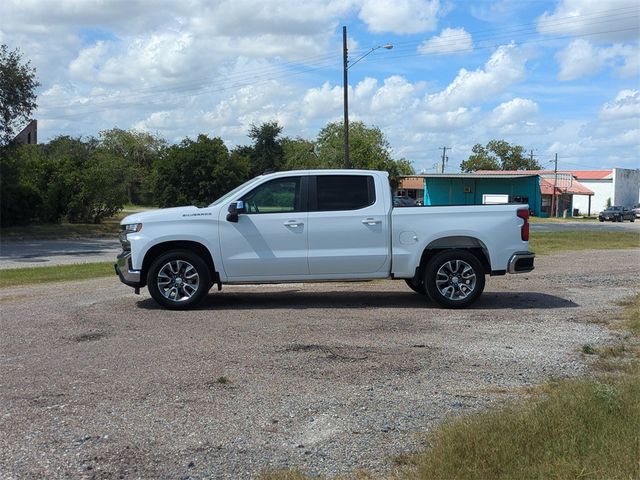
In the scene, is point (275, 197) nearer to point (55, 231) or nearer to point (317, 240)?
point (317, 240)

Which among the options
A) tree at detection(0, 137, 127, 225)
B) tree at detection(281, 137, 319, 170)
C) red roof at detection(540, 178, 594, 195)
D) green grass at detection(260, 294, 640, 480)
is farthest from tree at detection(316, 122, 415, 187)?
green grass at detection(260, 294, 640, 480)

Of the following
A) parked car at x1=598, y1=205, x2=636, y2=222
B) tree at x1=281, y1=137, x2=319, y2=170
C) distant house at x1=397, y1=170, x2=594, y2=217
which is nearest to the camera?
parked car at x1=598, y1=205, x2=636, y2=222

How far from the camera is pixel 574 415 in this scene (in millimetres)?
4781

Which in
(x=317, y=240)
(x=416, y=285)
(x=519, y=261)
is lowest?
(x=416, y=285)

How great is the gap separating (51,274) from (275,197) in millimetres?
8229

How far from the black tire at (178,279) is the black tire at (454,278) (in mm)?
3096

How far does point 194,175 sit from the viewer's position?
45531mm

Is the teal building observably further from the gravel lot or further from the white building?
the gravel lot

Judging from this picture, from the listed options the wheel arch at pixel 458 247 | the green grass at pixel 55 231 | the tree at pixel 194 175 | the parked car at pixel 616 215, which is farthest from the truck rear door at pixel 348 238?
the parked car at pixel 616 215

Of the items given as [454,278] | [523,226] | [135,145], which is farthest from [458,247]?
[135,145]

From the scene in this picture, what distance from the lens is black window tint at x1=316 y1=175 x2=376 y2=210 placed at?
31.8 feet

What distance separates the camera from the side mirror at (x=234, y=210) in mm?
9367

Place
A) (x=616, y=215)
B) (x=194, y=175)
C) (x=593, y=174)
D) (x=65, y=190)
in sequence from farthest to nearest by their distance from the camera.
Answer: (x=593, y=174), (x=616, y=215), (x=194, y=175), (x=65, y=190)

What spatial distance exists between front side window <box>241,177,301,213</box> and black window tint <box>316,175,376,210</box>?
1.10ft
